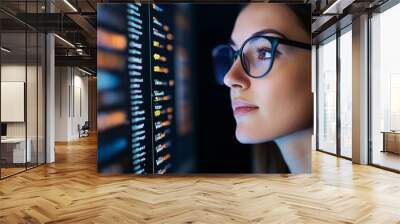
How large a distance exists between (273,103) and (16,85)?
5131 mm

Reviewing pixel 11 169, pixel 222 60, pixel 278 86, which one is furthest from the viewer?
pixel 11 169

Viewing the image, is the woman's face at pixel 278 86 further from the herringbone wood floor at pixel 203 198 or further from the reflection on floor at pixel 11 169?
the reflection on floor at pixel 11 169

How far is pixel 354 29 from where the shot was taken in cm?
800

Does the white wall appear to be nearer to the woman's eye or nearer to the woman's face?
the woman's face

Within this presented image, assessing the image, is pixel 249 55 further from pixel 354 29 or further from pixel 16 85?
pixel 16 85

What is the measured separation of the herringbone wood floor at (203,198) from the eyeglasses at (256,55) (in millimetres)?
1855

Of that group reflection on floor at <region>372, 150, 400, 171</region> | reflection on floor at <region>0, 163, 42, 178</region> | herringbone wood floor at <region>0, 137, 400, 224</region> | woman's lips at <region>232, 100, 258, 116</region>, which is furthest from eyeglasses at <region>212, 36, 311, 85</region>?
reflection on floor at <region>0, 163, 42, 178</region>

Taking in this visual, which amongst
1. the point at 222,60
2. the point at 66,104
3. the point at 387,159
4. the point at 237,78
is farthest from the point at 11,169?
the point at 66,104

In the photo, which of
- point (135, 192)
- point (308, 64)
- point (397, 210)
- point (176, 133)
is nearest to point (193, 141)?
point (176, 133)

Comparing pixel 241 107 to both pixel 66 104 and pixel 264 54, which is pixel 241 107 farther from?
pixel 66 104

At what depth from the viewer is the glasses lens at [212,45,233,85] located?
6227mm

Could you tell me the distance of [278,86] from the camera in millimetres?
6129

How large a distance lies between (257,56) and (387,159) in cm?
380

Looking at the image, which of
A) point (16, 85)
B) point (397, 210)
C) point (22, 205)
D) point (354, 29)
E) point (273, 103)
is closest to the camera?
point (397, 210)
